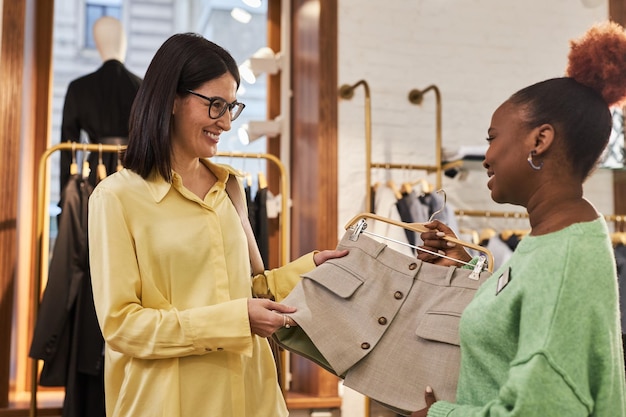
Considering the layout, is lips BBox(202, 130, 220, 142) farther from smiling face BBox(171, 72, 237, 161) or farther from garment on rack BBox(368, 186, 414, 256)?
garment on rack BBox(368, 186, 414, 256)

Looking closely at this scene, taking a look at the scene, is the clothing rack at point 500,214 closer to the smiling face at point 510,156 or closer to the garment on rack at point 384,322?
the garment on rack at point 384,322

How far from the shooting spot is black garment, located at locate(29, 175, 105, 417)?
3.27 meters

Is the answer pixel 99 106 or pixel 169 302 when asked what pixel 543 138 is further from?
pixel 99 106

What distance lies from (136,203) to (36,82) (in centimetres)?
268

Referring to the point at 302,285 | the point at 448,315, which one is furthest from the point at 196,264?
the point at 448,315

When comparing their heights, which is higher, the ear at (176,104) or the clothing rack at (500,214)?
the ear at (176,104)

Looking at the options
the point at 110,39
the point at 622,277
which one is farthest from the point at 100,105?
the point at 622,277

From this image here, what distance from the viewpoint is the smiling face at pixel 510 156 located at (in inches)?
54.1

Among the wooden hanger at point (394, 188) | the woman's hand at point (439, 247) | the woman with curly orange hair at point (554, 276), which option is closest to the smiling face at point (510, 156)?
the woman with curly orange hair at point (554, 276)

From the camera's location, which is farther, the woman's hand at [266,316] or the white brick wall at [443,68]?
the white brick wall at [443,68]

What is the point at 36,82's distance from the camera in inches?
165

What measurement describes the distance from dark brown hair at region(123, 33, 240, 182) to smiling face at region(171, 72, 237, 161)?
0.02 m

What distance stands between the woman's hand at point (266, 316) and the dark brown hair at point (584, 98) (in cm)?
73

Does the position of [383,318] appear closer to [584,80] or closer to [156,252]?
[156,252]
